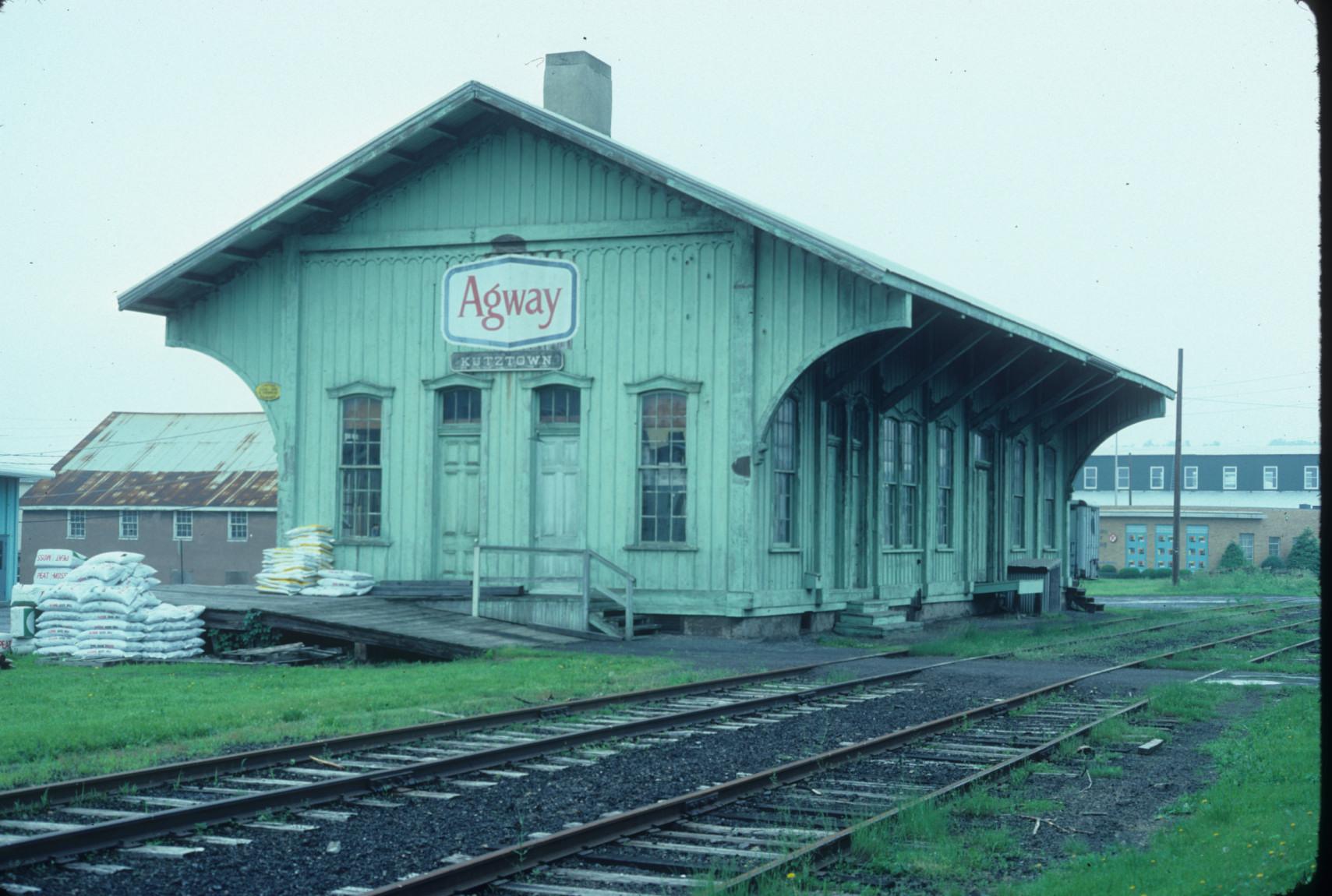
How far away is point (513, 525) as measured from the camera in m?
20.8

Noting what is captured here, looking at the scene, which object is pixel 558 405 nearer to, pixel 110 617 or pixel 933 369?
pixel 933 369

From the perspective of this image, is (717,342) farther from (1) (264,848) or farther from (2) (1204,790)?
(1) (264,848)

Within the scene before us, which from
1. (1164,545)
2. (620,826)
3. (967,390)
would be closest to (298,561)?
(967,390)

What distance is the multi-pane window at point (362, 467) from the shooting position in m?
21.6

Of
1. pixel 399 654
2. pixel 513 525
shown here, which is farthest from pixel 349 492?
pixel 399 654

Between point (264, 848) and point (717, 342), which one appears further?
point (717, 342)

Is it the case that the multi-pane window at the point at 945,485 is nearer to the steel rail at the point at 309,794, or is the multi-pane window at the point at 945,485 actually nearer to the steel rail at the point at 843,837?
the steel rail at the point at 309,794

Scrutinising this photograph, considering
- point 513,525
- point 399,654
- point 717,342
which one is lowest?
point 399,654

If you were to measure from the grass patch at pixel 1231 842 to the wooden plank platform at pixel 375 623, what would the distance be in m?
9.22

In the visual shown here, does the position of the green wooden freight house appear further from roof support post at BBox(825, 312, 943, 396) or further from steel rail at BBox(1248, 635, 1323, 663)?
steel rail at BBox(1248, 635, 1323, 663)

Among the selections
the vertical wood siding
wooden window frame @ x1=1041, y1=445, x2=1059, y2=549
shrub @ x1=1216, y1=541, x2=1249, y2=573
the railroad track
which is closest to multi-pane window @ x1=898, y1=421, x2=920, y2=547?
the vertical wood siding

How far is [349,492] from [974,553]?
12651 mm

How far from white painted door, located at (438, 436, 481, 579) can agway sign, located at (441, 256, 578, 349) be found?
1.53 m

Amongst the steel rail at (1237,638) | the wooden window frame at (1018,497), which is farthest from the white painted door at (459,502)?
the wooden window frame at (1018,497)
